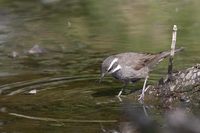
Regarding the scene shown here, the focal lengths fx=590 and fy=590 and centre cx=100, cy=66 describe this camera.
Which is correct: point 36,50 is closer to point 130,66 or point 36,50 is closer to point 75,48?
point 75,48

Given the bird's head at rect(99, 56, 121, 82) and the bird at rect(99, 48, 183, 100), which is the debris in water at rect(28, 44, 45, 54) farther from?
the bird's head at rect(99, 56, 121, 82)

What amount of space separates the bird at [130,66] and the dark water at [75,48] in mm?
183

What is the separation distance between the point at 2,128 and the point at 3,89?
1949 mm

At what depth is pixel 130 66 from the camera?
821 cm

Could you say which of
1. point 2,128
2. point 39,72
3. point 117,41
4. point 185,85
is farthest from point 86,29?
point 2,128

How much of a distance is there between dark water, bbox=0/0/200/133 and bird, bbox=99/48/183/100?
0.60 feet

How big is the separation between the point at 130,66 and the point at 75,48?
3.15m

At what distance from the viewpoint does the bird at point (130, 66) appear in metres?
Answer: 7.96

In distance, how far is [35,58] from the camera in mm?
10453

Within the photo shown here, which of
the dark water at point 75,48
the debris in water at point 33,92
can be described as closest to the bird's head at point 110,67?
the dark water at point 75,48

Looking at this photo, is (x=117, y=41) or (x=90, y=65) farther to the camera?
(x=117, y=41)

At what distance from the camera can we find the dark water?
663 centimetres

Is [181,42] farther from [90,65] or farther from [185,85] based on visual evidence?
[185,85]

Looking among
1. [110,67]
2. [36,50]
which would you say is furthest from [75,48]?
[110,67]
